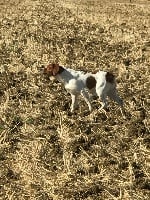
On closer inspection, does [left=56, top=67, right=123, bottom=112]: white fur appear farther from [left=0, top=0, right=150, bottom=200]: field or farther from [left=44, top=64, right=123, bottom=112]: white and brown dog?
[left=0, top=0, right=150, bottom=200]: field

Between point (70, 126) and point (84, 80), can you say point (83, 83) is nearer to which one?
point (84, 80)

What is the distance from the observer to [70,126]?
9461 millimetres

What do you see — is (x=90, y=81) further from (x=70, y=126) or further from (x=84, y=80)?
(x=70, y=126)

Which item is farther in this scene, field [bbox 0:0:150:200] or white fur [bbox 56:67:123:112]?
white fur [bbox 56:67:123:112]

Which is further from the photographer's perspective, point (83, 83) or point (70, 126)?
point (83, 83)

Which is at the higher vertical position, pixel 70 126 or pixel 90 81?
pixel 90 81

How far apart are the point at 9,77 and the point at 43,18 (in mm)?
11080

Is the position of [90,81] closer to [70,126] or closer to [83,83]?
[83,83]

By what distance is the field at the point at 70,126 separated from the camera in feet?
23.9

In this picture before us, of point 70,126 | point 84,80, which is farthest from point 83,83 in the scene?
point 70,126

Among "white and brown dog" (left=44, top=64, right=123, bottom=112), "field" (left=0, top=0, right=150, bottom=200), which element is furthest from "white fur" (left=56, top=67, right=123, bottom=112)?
"field" (left=0, top=0, right=150, bottom=200)

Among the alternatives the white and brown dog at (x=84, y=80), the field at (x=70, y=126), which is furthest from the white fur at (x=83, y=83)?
the field at (x=70, y=126)

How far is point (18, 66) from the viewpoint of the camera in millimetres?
13602

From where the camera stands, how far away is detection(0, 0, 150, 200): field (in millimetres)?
7297
